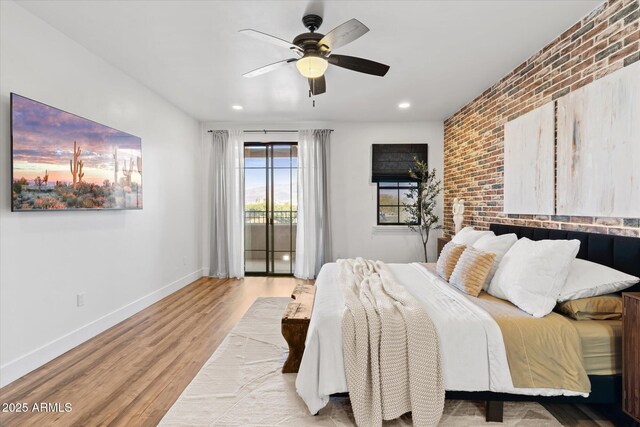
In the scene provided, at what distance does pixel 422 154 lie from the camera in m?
5.32

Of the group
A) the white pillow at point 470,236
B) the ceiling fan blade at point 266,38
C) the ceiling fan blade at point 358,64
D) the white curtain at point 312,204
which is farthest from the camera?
the white curtain at point 312,204

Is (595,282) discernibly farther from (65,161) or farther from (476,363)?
(65,161)

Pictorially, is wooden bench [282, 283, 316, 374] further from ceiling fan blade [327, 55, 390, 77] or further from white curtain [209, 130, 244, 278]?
white curtain [209, 130, 244, 278]

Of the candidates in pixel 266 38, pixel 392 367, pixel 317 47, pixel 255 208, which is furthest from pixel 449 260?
pixel 255 208

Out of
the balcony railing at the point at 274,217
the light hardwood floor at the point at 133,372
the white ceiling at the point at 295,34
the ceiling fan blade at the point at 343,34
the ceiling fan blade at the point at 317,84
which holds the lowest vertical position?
the light hardwood floor at the point at 133,372

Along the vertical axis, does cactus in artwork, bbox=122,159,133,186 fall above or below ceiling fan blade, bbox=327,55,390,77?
below

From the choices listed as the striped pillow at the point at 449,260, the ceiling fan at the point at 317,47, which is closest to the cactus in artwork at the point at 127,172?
the ceiling fan at the point at 317,47

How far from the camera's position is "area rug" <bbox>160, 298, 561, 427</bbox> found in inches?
71.9

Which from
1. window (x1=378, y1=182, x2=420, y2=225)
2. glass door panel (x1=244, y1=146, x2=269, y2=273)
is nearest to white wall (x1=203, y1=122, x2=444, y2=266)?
window (x1=378, y1=182, x2=420, y2=225)

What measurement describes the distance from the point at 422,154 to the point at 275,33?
11.4 ft

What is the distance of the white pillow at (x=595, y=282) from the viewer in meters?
1.90

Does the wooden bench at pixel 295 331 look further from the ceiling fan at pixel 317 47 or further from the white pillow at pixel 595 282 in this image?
the ceiling fan at pixel 317 47

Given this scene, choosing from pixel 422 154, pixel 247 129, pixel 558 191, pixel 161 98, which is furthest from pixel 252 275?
pixel 558 191

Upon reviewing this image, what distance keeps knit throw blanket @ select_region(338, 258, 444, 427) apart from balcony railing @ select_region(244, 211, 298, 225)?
378 cm
